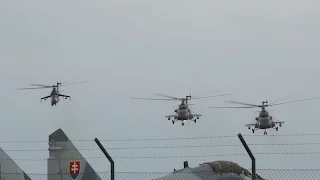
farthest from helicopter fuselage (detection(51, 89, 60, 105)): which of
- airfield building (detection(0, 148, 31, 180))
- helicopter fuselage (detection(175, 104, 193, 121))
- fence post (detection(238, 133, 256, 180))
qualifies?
fence post (detection(238, 133, 256, 180))

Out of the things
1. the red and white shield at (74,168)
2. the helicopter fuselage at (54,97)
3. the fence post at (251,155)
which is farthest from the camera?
the helicopter fuselage at (54,97)

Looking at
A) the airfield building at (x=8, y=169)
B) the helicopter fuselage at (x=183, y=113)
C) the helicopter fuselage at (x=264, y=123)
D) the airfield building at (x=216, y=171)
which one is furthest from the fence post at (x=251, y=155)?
the helicopter fuselage at (x=183, y=113)

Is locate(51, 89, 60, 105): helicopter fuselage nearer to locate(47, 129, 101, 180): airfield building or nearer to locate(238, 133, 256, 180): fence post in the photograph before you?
locate(47, 129, 101, 180): airfield building

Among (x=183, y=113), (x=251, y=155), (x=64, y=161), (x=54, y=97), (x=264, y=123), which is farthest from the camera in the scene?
(x=183, y=113)

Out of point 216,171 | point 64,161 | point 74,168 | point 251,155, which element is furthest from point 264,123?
point 251,155

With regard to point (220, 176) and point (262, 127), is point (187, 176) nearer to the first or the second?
point (220, 176)

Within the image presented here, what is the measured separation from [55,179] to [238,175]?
1047 cm

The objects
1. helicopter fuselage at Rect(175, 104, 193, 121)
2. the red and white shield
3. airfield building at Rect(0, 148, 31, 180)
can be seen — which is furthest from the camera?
helicopter fuselage at Rect(175, 104, 193, 121)

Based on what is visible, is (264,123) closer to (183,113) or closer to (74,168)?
(183,113)

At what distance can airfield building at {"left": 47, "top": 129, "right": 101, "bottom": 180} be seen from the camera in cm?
2517

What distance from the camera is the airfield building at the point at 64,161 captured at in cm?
2517

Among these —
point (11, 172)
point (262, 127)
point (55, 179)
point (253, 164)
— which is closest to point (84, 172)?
point (55, 179)

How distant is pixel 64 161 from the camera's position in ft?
84.5

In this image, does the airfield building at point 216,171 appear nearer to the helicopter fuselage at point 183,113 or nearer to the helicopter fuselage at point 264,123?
the helicopter fuselage at point 264,123
